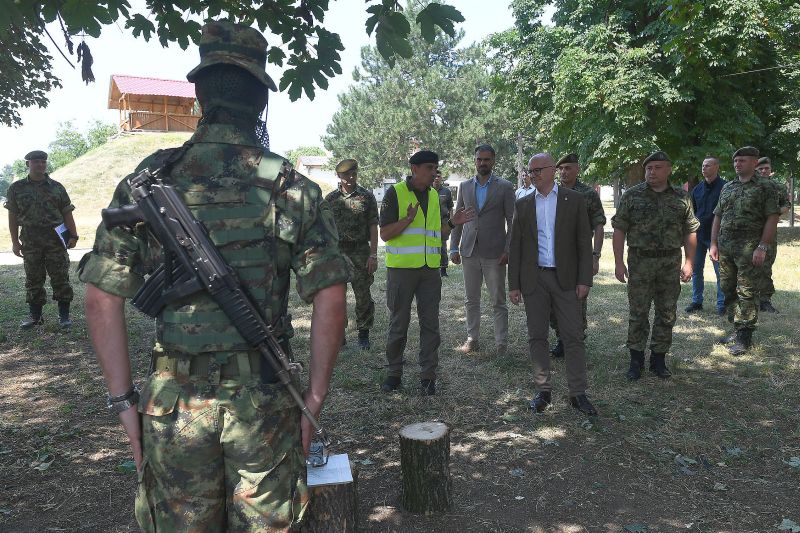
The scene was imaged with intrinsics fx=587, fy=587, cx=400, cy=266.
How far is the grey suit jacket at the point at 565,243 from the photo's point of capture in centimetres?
474

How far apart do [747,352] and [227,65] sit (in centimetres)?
629

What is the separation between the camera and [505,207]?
20.9 ft

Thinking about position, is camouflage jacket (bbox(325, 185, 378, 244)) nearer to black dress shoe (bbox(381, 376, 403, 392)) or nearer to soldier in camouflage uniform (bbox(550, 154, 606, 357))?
black dress shoe (bbox(381, 376, 403, 392))

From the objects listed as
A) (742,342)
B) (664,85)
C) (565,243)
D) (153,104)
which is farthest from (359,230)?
(153,104)

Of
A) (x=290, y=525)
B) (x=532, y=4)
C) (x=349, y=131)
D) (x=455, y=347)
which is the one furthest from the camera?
(x=349, y=131)

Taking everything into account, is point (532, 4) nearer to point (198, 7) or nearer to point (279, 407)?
point (198, 7)

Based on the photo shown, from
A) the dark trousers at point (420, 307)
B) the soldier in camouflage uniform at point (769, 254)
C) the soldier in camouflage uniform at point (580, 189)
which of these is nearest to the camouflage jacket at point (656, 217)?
the soldier in camouflage uniform at point (580, 189)

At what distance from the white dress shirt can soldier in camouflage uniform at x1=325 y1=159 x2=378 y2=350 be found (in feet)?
7.47

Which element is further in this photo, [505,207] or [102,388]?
[505,207]

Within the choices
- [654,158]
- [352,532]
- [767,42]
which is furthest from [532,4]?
[352,532]

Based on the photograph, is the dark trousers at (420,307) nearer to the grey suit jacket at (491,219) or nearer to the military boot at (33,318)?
the grey suit jacket at (491,219)

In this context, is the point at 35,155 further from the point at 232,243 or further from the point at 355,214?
the point at 232,243

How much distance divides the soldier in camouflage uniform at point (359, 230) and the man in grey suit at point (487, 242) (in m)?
0.99

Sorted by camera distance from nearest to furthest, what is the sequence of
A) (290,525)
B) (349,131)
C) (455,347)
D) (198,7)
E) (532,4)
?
(290,525), (198,7), (455,347), (532,4), (349,131)
